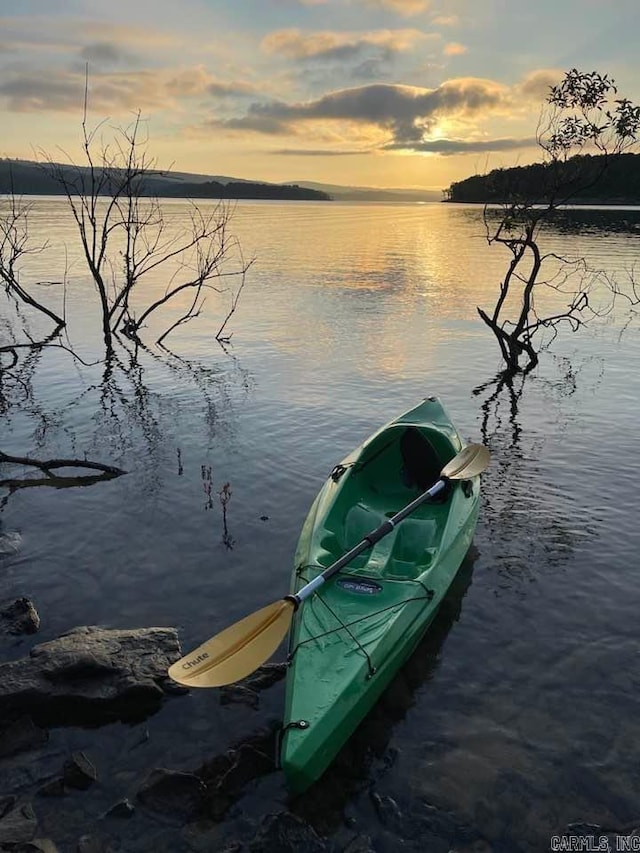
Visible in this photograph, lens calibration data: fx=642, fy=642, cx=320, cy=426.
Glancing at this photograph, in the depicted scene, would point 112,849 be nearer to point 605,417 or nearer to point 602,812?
point 602,812

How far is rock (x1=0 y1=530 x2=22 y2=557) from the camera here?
9.47m

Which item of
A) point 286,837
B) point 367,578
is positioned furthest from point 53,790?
point 367,578

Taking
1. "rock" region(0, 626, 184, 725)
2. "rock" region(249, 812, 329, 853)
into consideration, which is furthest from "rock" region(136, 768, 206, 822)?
"rock" region(0, 626, 184, 725)

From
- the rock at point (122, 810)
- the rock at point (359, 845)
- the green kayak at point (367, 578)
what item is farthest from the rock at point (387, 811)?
the rock at point (122, 810)

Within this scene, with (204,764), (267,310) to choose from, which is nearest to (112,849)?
(204,764)

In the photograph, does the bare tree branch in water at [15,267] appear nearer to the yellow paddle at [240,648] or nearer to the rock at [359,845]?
the yellow paddle at [240,648]

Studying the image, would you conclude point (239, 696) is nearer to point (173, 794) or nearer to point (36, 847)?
point (173, 794)

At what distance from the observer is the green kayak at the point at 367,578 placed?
19.1 feet

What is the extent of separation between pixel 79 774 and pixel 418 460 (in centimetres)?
693

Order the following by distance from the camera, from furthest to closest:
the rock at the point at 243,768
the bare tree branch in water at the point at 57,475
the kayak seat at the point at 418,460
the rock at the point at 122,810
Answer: the bare tree branch in water at the point at 57,475
the kayak seat at the point at 418,460
the rock at the point at 243,768
the rock at the point at 122,810

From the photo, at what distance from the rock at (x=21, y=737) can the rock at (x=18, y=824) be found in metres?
0.69

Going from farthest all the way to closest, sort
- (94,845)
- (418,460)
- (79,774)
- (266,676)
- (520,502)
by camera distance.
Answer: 1. (520,502)
2. (418,460)
3. (266,676)
4. (79,774)
5. (94,845)

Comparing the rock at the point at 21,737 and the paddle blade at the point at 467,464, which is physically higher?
the paddle blade at the point at 467,464

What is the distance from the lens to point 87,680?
6648 millimetres
